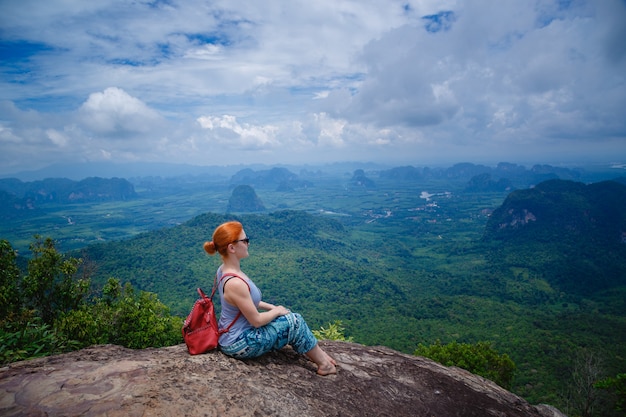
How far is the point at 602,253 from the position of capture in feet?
277

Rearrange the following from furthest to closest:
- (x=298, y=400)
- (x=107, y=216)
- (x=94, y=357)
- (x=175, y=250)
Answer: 1. (x=107, y=216)
2. (x=175, y=250)
3. (x=94, y=357)
4. (x=298, y=400)

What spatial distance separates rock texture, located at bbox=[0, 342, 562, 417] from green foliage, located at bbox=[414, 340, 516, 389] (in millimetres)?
11424

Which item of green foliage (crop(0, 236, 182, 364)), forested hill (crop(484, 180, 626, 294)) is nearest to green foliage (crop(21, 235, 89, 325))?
green foliage (crop(0, 236, 182, 364))

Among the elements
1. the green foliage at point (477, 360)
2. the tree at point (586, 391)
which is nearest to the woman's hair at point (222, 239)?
the green foliage at point (477, 360)

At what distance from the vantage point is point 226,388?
358 cm

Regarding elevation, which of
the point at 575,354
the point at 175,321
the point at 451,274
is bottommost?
the point at 451,274

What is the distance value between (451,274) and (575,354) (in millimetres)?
44576

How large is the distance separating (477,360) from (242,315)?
16.7 meters

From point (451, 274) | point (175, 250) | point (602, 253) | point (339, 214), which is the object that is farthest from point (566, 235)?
point (175, 250)

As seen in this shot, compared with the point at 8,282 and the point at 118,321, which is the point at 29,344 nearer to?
the point at 118,321

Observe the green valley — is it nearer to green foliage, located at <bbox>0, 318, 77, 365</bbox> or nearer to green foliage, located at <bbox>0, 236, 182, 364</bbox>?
green foliage, located at <bbox>0, 236, 182, 364</bbox>

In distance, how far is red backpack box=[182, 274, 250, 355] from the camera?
4094mm

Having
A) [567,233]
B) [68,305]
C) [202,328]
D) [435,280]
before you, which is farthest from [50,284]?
[567,233]

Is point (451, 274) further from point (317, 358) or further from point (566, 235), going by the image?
point (317, 358)
